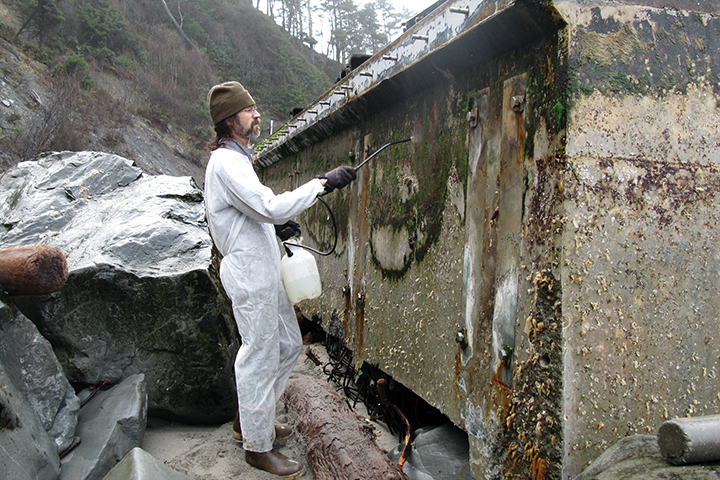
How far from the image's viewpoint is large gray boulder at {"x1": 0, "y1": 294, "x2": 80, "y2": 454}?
A: 2512 millimetres

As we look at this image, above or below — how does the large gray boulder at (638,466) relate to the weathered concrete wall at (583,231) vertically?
below

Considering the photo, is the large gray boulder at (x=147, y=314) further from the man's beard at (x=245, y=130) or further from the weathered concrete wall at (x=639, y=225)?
the weathered concrete wall at (x=639, y=225)

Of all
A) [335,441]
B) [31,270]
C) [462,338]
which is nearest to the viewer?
[462,338]

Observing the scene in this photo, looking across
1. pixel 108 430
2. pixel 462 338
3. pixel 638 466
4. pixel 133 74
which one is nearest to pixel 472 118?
pixel 462 338

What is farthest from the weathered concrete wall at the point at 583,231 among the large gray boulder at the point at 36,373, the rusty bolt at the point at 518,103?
the large gray boulder at the point at 36,373

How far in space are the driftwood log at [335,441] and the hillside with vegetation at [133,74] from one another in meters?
9.77

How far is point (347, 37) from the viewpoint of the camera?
38438 mm

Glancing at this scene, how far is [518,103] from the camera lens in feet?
6.93

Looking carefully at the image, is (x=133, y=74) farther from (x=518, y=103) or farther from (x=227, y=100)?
(x=518, y=103)

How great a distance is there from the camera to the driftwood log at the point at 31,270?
2535mm

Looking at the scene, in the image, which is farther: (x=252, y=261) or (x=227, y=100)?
(x=227, y=100)

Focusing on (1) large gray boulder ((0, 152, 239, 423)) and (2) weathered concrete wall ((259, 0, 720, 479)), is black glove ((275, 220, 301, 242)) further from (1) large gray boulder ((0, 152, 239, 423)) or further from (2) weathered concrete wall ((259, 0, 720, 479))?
(2) weathered concrete wall ((259, 0, 720, 479))

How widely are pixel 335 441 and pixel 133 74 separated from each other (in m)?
20.5

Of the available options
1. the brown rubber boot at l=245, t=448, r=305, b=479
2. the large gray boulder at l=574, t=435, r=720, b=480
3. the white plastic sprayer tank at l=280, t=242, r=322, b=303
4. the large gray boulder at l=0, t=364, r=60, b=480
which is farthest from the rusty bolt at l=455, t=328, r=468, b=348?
the large gray boulder at l=0, t=364, r=60, b=480
